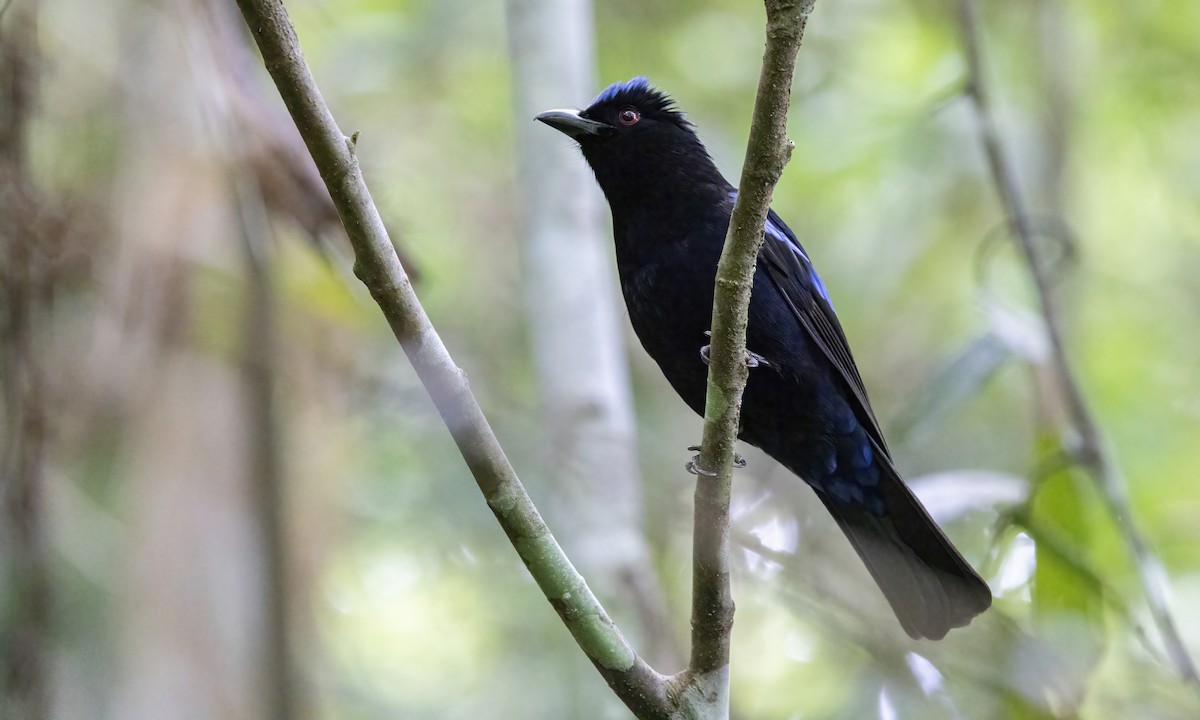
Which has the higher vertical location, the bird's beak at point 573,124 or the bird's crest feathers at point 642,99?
the bird's crest feathers at point 642,99

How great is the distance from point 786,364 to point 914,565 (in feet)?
2.73

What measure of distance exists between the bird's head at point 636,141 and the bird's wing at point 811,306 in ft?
1.27

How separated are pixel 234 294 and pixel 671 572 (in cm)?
314

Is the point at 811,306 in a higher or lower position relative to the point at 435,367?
lower

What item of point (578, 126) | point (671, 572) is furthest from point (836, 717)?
point (578, 126)

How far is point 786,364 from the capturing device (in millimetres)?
4008

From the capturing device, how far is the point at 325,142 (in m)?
2.20

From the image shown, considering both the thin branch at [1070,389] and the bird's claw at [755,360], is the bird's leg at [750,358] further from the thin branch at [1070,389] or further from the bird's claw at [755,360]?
the thin branch at [1070,389]

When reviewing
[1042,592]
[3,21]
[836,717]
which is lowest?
[836,717]

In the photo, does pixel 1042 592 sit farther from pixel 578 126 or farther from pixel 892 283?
pixel 892 283

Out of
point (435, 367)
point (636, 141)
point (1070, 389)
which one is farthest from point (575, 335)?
point (435, 367)

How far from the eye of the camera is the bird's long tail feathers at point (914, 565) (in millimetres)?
3986

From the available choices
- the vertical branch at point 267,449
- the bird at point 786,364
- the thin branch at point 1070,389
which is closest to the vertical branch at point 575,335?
the bird at point 786,364

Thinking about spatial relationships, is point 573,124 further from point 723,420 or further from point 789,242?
point 723,420
